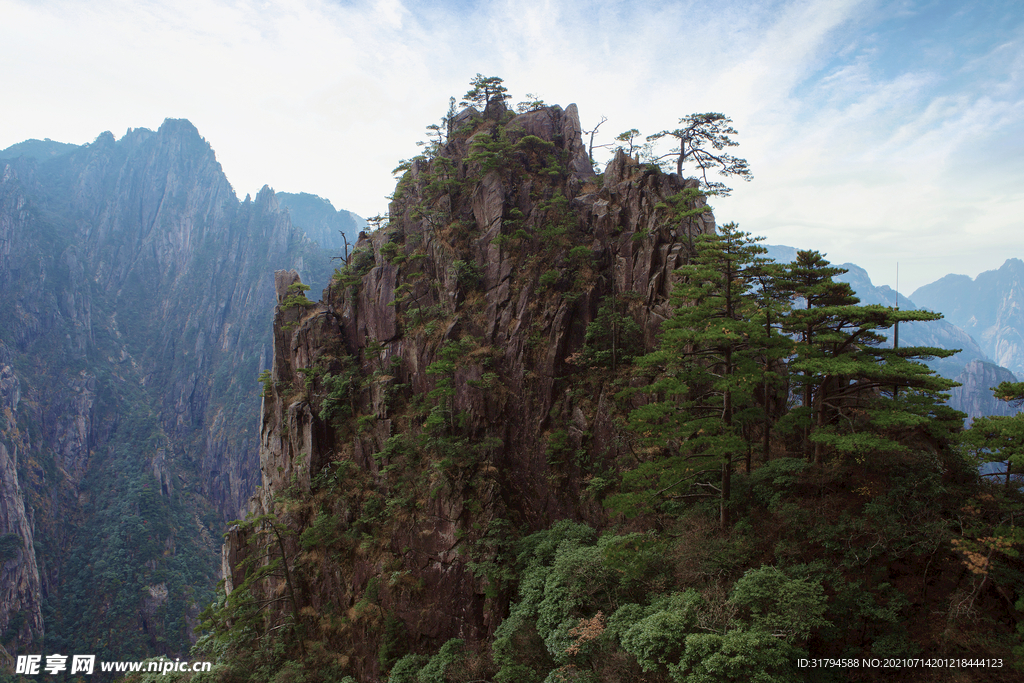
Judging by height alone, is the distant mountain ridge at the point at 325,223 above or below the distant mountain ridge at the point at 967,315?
above

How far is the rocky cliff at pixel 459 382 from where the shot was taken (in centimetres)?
1978

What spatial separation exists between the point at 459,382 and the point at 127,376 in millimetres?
153574

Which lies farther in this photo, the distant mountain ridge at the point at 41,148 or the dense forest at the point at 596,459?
the distant mountain ridge at the point at 41,148

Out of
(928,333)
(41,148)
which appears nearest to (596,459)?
(928,333)

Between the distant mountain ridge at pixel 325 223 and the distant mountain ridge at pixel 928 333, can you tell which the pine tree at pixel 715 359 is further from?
the distant mountain ridge at pixel 325 223

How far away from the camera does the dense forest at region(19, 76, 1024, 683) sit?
→ 33.3ft

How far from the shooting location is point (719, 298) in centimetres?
1380

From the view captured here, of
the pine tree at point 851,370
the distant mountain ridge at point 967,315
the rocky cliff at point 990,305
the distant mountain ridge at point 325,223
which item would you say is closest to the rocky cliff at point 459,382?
the pine tree at point 851,370

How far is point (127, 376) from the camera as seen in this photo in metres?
131

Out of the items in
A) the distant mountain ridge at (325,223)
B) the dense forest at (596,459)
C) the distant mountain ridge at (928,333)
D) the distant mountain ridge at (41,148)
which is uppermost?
the distant mountain ridge at (41,148)

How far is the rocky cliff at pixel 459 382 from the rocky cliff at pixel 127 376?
72.5m

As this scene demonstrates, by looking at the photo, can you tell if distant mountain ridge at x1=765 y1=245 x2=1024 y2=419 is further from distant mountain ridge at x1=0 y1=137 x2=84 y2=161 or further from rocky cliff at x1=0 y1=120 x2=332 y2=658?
distant mountain ridge at x1=0 y1=137 x2=84 y2=161

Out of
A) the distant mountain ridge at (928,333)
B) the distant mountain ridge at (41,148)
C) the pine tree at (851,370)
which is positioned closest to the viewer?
the pine tree at (851,370)

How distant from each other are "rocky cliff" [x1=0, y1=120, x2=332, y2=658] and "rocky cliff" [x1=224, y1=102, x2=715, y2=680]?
7247 centimetres
